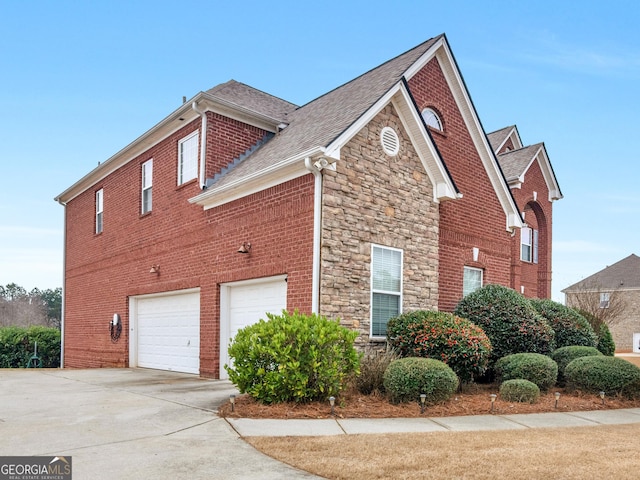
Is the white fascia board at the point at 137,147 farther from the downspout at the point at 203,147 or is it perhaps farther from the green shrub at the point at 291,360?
the green shrub at the point at 291,360

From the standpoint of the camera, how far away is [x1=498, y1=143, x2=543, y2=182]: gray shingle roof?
2356cm

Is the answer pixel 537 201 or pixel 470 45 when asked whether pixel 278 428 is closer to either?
pixel 470 45

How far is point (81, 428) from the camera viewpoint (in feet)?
24.4

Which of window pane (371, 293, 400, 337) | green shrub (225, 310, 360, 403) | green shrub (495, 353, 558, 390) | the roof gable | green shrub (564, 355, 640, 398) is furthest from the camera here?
the roof gable

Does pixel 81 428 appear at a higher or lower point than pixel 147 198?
lower

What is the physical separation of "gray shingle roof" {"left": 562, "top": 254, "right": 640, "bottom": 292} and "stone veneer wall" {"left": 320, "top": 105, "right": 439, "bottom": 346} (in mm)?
39303

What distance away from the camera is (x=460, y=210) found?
603 inches

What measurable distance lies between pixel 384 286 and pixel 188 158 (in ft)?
20.9

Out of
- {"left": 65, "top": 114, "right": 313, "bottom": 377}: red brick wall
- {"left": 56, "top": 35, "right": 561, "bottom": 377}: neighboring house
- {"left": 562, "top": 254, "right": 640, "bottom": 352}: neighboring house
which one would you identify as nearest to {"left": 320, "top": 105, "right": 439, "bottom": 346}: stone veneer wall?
{"left": 56, "top": 35, "right": 561, "bottom": 377}: neighboring house

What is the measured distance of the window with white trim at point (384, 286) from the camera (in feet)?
39.9

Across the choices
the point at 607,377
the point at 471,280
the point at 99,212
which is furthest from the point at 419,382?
the point at 99,212

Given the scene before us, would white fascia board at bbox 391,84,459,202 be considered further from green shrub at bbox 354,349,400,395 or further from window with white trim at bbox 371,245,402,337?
green shrub at bbox 354,349,400,395

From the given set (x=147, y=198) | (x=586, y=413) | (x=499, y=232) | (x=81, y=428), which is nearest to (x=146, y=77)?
(x=147, y=198)

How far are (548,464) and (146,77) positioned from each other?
15741 millimetres
